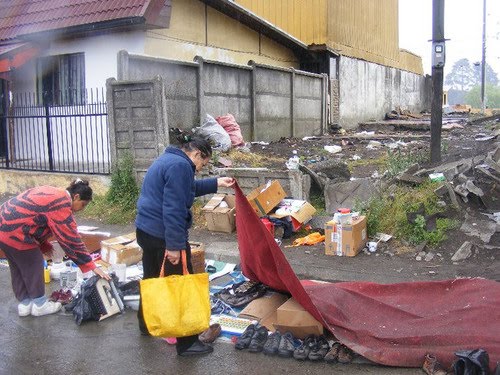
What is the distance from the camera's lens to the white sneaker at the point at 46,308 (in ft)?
17.1

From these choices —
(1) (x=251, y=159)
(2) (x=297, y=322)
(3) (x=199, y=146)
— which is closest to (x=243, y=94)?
(1) (x=251, y=159)

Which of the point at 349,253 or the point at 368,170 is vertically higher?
the point at 368,170

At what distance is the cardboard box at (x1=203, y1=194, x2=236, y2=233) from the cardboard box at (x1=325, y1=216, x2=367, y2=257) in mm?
1724

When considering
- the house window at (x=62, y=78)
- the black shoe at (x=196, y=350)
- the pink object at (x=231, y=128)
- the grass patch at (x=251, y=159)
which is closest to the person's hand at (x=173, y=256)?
the black shoe at (x=196, y=350)

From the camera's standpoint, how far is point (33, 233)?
16.0ft

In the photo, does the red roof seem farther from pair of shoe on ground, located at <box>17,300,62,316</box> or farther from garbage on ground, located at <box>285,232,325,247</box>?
pair of shoe on ground, located at <box>17,300,62,316</box>

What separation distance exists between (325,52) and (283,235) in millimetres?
12629

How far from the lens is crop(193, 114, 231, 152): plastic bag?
1152cm

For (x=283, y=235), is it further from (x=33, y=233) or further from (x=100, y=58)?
(x=100, y=58)

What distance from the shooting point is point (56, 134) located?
11781mm

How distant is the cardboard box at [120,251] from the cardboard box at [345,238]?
97.4 inches

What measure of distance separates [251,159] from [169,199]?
749 cm

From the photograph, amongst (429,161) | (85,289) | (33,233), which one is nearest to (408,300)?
(85,289)

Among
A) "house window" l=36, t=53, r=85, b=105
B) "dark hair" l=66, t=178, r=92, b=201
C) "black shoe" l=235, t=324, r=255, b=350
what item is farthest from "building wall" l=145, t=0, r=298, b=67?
"black shoe" l=235, t=324, r=255, b=350
